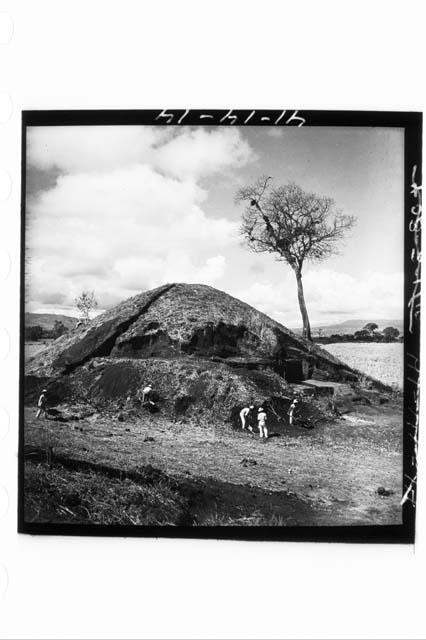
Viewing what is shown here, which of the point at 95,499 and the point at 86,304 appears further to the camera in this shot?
the point at 86,304

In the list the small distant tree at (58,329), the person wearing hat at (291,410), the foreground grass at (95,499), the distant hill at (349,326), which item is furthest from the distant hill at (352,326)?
the small distant tree at (58,329)

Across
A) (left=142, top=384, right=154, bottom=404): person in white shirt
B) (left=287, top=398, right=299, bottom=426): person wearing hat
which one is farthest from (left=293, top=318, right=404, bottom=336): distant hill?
(left=142, top=384, right=154, bottom=404): person in white shirt

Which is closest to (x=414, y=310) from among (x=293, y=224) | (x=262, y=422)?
(x=293, y=224)

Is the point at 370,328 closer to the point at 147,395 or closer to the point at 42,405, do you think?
the point at 147,395

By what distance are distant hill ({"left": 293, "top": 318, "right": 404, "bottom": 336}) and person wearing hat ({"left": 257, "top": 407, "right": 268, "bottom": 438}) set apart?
0.39m

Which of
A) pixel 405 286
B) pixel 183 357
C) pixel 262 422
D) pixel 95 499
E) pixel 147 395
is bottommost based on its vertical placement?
pixel 95 499

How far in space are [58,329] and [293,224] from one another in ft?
3.78

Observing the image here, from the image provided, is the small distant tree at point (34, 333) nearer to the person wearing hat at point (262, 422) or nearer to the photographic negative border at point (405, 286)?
the photographic negative border at point (405, 286)

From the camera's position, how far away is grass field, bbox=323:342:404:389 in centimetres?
197

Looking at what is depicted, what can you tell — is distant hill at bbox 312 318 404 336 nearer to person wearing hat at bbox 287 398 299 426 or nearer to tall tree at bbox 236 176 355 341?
tall tree at bbox 236 176 355 341

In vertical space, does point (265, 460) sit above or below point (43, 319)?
below

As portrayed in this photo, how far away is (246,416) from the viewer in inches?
77.5

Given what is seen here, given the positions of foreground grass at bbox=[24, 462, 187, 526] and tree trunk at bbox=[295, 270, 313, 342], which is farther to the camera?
tree trunk at bbox=[295, 270, 313, 342]
